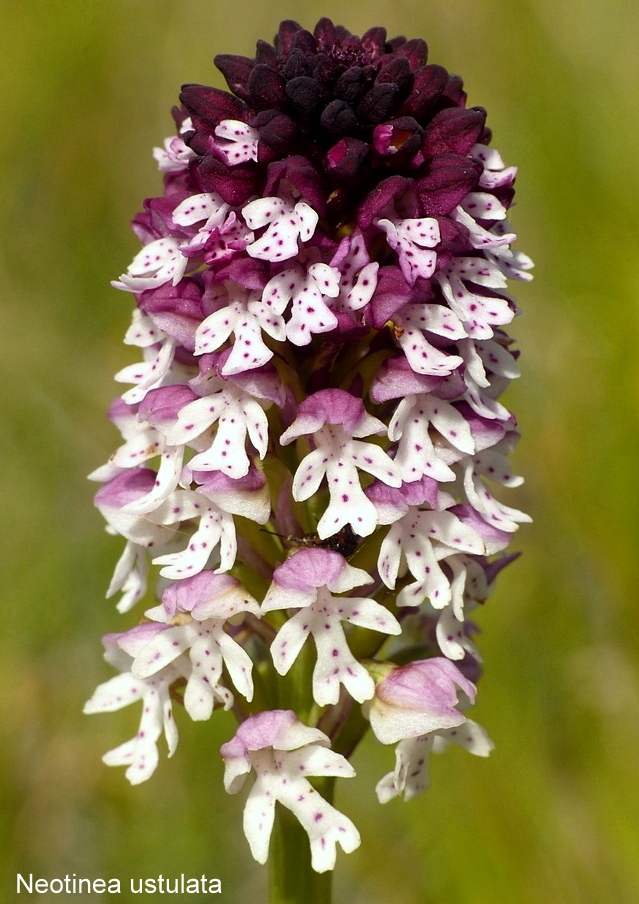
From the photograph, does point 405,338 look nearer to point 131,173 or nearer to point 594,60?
point 594,60

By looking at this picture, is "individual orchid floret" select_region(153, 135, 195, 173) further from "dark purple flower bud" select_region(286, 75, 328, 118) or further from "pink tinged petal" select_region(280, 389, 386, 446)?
"pink tinged petal" select_region(280, 389, 386, 446)

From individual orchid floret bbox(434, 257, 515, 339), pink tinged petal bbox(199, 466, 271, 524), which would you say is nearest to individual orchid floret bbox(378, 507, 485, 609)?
pink tinged petal bbox(199, 466, 271, 524)

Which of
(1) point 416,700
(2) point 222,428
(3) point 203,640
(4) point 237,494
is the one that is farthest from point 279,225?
(1) point 416,700

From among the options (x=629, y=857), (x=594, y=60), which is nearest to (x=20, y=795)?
(x=629, y=857)

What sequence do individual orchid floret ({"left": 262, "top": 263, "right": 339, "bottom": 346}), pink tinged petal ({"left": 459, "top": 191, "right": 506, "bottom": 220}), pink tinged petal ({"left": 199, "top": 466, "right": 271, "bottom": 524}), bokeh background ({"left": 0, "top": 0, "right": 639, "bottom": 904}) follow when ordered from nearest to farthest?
individual orchid floret ({"left": 262, "top": 263, "right": 339, "bottom": 346}) → pink tinged petal ({"left": 199, "top": 466, "right": 271, "bottom": 524}) → pink tinged petal ({"left": 459, "top": 191, "right": 506, "bottom": 220}) → bokeh background ({"left": 0, "top": 0, "right": 639, "bottom": 904})

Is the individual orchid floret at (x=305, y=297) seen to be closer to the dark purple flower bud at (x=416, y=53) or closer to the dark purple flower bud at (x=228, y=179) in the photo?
the dark purple flower bud at (x=228, y=179)

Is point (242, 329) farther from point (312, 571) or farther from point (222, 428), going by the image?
point (312, 571)

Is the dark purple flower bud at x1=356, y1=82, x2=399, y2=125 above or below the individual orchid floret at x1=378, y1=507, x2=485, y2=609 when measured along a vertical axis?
above
